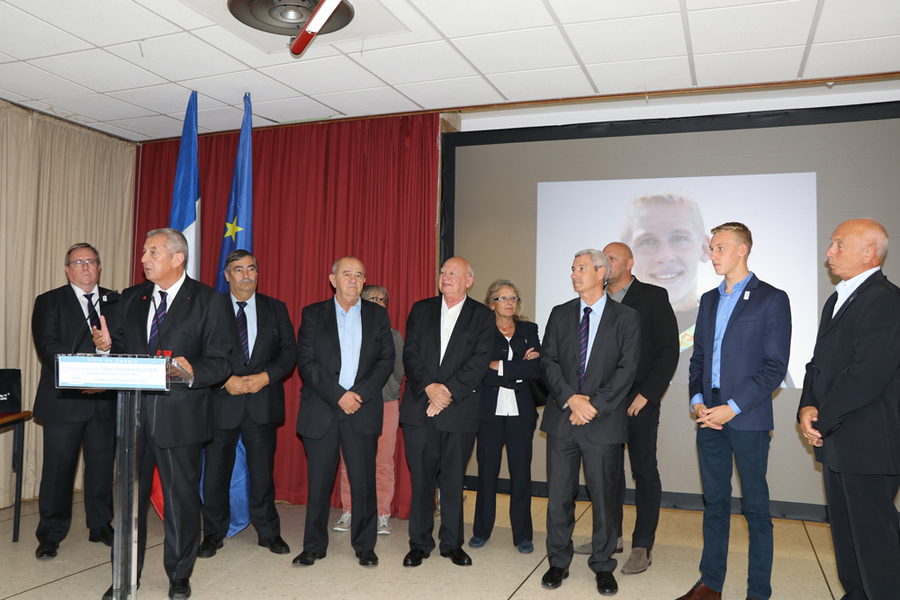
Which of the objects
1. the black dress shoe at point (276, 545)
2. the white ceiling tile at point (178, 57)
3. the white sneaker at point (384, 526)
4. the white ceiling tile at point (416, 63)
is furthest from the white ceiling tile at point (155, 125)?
the white sneaker at point (384, 526)

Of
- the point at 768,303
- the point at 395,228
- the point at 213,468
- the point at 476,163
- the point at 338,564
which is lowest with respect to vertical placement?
the point at 338,564

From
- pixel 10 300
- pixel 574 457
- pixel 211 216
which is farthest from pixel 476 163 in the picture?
pixel 10 300

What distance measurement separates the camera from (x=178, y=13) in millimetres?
3617

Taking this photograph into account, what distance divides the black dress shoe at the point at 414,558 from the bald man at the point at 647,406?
118 centimetres

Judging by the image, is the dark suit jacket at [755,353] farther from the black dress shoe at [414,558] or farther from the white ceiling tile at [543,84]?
the white ceiling tile at [543,84]

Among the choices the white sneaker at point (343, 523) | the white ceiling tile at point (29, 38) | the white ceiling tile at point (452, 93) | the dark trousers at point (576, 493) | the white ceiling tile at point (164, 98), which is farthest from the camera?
the white ceiling tile at point (164, 98)

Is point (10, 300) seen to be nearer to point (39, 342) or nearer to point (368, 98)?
point (39, 342)

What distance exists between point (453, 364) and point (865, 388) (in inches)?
82.2

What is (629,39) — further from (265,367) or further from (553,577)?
(553,577)

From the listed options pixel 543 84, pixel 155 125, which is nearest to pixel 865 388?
pixel 543 84

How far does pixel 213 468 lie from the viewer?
4.05 meters

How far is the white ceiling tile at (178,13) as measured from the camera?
3.50m

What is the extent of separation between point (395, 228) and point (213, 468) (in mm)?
2380

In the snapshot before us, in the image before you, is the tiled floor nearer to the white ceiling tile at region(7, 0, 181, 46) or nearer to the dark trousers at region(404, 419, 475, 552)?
the dark trousers at region(404, 419, 475, 552)
